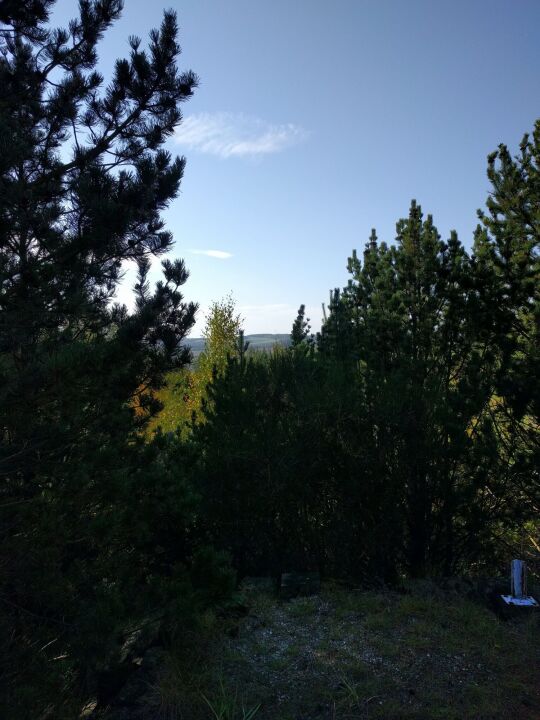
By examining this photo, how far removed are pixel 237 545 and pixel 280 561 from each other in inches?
18.8

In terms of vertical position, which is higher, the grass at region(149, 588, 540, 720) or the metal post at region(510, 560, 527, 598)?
the metal post at region(510, 560, 527, 598)

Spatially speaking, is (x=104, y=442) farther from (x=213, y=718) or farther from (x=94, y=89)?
(x=94, y=89)

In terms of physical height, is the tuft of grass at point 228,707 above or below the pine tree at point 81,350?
below

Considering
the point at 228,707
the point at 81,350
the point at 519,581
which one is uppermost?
the point at 81,350

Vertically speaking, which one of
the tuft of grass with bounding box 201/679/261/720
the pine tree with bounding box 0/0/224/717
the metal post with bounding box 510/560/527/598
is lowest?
the tuft of grass with bounding box 201/679/261/720

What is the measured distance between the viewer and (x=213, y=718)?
378 cm

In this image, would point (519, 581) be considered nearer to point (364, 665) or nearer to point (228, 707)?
point (364, 665)

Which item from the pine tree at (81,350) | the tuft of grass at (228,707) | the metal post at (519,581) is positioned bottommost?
the tuft of grass at (228,707)

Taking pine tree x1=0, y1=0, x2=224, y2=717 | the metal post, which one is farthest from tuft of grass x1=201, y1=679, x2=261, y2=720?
the metal post

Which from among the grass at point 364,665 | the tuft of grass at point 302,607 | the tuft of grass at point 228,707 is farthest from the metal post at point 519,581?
the tuft of grass at point 228,707

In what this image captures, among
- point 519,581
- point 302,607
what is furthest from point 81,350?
point 519,581

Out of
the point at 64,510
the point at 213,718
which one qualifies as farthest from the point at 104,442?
the point at 213,718

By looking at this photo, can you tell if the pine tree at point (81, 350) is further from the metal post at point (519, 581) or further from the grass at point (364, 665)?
the metal post at point (519, 581)

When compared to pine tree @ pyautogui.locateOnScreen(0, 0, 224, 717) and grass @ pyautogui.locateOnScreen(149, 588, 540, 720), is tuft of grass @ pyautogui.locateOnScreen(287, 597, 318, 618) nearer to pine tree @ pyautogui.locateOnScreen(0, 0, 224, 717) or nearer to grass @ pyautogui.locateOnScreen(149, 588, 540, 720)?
grass @ pyautogui.locateOnScreen(149, 588, 540, 720)
